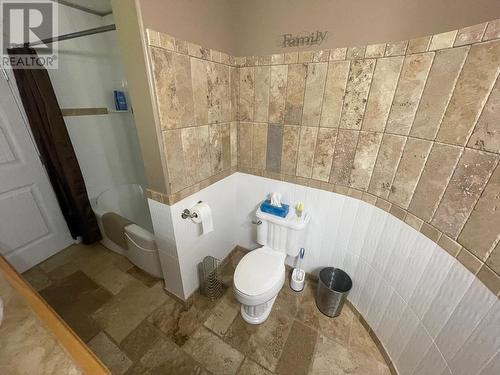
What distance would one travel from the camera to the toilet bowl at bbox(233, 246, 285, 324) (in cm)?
124

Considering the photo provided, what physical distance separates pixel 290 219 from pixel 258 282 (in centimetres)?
48

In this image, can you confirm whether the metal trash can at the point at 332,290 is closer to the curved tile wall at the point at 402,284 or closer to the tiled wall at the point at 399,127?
the curved tile wall at the point at 402,284

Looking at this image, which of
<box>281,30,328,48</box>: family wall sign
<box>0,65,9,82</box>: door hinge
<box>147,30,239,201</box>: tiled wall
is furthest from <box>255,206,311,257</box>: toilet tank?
<box>0,65,9,82</box>: door hinge

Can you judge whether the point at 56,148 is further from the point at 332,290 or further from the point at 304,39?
the point at 332,290

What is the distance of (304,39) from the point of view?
1.15 meters

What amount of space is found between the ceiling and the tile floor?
2.28 m

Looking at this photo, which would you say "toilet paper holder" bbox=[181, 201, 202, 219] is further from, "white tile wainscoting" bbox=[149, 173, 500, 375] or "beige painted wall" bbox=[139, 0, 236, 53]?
"beige painted wall" bbox=[139, 0, 236, 53]

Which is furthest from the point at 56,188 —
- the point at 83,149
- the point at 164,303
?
the point at 164,303

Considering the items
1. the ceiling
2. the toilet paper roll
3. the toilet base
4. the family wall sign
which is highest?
the ceiling

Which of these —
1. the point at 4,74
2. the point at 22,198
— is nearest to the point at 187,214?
the point at 22,198

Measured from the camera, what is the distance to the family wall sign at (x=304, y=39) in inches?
43.7

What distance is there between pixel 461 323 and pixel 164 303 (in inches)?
68.0

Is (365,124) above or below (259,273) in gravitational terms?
above

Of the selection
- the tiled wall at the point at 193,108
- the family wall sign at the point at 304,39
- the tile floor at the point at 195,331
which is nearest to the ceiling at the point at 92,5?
the tiled wall at the point at 193,108
